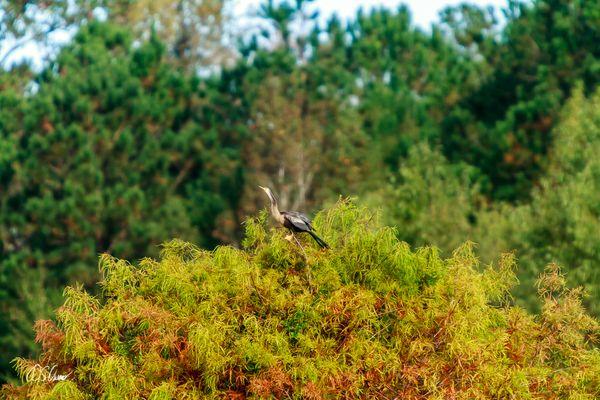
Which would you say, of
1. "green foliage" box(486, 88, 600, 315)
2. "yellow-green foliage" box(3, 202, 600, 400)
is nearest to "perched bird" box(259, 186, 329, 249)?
"yellow-green foliage" box(3, 202, 600, 400)

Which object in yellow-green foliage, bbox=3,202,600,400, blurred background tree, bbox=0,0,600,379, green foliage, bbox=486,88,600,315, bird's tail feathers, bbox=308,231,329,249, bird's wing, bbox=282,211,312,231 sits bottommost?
blurred background tree, bbox=0,0,600,379

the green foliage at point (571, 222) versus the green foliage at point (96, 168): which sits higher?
the green foliage at point (571, 222)

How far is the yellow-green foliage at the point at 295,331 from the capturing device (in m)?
15.2

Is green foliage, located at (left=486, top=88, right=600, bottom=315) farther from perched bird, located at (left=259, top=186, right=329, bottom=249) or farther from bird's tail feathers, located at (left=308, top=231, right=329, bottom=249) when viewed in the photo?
perched bird, located at (left=259, top=186, right=329, bottom=249)

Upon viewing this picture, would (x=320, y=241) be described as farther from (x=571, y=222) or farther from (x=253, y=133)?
(x=253, y=133)

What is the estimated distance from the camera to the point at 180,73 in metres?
54.2

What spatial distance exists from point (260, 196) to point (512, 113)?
29.6 feet

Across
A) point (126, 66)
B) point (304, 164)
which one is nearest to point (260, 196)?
point (304, 164)

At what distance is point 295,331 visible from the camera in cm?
1552

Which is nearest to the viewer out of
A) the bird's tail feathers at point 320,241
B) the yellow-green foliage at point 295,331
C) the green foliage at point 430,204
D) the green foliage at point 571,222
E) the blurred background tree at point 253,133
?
the yellow-green foliage at point 295,331

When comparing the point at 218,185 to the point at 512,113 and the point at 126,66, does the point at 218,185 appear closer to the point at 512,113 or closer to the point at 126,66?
the point at 126,66

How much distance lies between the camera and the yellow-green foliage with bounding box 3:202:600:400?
49.8 feet

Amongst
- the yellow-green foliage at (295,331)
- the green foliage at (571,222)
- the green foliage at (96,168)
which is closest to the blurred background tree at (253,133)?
the green foliage at (96,168)

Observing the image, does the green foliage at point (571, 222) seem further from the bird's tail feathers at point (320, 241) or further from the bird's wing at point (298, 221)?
the bird's wing at point (298, 221)
